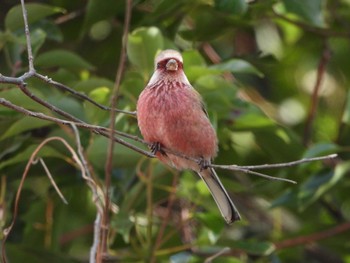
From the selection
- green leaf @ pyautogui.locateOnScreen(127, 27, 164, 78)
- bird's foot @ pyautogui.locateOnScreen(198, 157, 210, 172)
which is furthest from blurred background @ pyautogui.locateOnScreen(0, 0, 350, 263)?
bird's foot @ pyautogui.locateOnScreen(198, 157, 210, 172)

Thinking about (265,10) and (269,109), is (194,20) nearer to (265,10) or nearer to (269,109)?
(265,10)

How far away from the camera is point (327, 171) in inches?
236

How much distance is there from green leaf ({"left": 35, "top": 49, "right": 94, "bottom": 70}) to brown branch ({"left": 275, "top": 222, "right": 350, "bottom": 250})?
183 centimetres

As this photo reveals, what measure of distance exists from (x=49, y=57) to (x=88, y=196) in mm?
1264

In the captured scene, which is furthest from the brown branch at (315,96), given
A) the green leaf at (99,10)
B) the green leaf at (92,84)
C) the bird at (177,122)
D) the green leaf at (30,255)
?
the green leaf at (30,255)

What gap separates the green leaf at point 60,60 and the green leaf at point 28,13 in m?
0.22

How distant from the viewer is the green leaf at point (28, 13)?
5355 mm

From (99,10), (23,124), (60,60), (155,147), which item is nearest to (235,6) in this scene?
(99,10)

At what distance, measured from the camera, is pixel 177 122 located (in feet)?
15.5

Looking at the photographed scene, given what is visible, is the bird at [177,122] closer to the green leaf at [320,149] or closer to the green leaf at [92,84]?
the green leaf at [92,84]

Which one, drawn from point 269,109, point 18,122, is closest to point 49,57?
point 18,122

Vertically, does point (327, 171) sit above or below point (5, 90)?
below

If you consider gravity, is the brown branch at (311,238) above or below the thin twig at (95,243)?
below

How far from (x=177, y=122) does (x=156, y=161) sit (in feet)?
2.61
